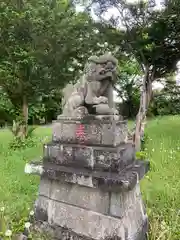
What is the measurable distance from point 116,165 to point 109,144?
0.19 m

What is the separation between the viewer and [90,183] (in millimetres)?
1834

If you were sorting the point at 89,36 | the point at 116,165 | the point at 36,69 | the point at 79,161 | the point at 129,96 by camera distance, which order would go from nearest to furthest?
the point at 116,165
the point at 79,161
the point at 89,36
the point at 36,69
the point at 129,96

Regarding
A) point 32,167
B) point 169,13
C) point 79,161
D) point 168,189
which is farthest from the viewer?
point 169,13

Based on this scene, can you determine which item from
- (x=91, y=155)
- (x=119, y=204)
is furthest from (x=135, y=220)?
(x=91, y=155)

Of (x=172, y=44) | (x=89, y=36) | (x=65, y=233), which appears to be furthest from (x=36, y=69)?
(x=65, y=233)

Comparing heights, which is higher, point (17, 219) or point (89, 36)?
point (89, 36)

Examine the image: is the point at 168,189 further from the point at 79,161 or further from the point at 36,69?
the point at 36,69

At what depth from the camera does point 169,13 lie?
16.0 ft

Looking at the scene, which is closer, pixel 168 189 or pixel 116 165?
pixel 116 165

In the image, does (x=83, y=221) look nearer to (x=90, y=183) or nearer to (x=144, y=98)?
(x=90, y=183)

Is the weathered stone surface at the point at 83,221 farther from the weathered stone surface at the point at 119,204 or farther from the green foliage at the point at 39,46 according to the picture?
the green foliage at the point at 39,46

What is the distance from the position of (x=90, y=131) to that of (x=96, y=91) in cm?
38

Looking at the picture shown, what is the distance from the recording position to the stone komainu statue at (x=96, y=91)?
201cm

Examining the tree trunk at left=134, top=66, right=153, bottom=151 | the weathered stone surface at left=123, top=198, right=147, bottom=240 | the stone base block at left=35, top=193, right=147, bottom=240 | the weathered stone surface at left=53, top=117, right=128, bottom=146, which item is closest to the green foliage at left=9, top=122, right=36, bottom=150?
the tree trunk at left=134, top=66, right=153, bottom=151
